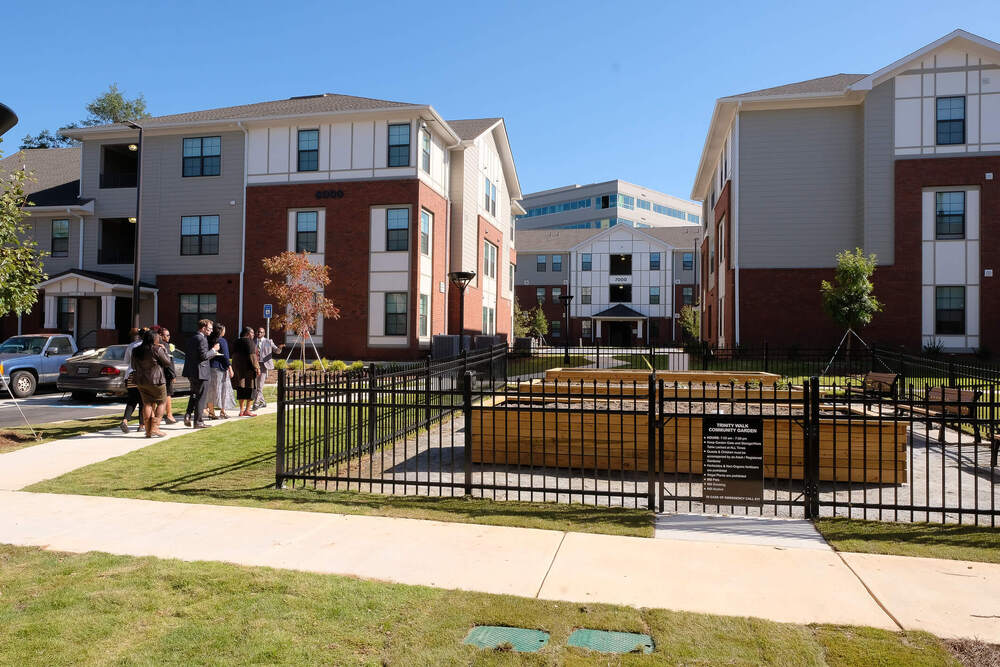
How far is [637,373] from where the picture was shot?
14180 millimetres

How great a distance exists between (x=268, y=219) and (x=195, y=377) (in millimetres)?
19398

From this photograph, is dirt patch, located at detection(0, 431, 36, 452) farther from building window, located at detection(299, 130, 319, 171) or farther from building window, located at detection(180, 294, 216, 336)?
building window, located at detection(299, 130, 319, 171)

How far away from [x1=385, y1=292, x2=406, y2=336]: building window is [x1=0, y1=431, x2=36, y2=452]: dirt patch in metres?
17.4

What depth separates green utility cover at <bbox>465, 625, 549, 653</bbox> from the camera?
3953mm

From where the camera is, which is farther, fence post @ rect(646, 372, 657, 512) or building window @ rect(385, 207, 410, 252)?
building window @ rect(385, 207, 410, 252)

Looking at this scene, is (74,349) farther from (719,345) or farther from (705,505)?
(719,345)

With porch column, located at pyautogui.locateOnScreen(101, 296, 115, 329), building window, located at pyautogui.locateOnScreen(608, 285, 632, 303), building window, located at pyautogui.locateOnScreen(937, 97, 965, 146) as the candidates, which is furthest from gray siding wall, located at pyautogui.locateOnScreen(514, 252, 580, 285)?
porch column, located at pyautogui.locateOnScreen(101, 296, 115, 329)

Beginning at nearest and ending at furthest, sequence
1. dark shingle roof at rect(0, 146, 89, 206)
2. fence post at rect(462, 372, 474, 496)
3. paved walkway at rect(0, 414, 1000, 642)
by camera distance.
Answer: paved walkway at rect(0, 414, 1000, 642) → fence post at rect(462, 372, 474, 496) → dark shingle roof at rect(0, 146, 89, 206)

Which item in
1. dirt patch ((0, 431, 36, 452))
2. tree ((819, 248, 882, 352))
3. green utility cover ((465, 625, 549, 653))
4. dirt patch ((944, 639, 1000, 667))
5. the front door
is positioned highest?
tree ((819, 248, 882, 352))

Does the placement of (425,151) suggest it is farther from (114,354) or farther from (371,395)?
(371,395)

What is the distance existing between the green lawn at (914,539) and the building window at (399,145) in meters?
24.8

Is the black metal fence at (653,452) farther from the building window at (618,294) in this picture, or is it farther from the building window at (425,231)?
the building window at (618,294)

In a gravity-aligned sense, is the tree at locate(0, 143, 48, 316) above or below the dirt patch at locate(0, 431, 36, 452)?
above

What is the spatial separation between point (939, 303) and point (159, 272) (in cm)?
3540
